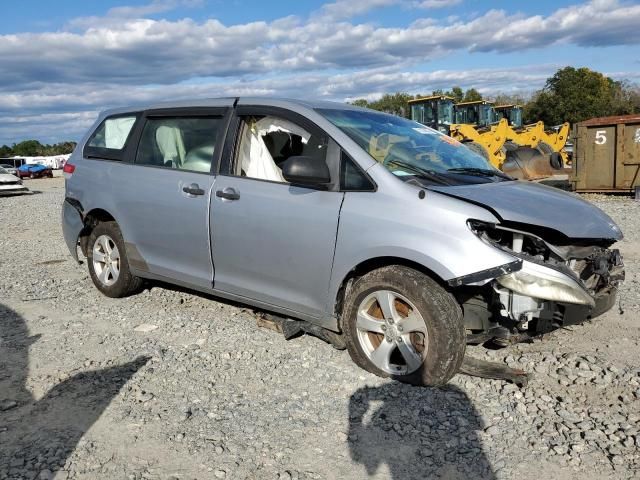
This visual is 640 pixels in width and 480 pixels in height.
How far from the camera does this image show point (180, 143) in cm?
517

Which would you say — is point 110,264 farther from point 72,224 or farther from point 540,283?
point 540,283

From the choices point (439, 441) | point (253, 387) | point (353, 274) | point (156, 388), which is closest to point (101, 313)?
point (156, 388)

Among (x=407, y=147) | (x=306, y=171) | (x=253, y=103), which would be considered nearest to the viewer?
(x=306, y=171)

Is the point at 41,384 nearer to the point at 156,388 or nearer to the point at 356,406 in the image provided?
the point at 156,388

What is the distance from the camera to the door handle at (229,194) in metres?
4.49

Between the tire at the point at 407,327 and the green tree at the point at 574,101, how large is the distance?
151 feet

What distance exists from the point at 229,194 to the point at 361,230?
3.97ft

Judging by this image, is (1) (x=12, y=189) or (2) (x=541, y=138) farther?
(1) (x=12, y=189)

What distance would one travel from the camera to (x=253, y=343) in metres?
4.66

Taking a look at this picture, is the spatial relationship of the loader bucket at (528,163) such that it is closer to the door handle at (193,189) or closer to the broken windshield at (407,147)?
the broken windshield at (407,147)

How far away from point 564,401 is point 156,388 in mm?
2574

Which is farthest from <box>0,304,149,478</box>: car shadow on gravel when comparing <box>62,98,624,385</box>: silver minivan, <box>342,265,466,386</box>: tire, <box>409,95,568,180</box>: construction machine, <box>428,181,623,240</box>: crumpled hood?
<box>409,95,568,180</box>: construction machine

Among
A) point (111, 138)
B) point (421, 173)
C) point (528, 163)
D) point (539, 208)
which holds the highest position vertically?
point (111, 138)

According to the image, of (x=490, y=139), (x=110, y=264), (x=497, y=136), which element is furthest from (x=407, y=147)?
(x=497, y=136)
